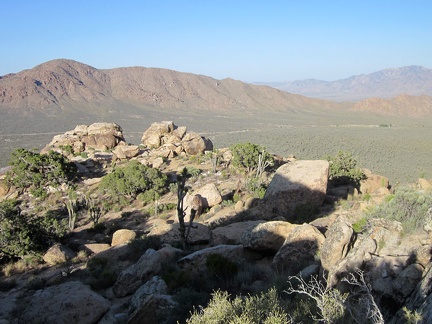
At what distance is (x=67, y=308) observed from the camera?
659 centimetres

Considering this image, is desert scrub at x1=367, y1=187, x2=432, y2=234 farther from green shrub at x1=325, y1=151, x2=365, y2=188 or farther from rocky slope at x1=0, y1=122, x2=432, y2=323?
green shrub at x1=325, y1=151, x2=365, y2=188

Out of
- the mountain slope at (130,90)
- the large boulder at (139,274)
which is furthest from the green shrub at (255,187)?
the mountain slope at (130,90)

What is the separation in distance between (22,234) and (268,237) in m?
8.86

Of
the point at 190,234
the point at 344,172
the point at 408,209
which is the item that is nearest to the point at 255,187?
the point at 344,172

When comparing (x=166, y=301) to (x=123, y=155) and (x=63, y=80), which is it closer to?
(x=123, y=155)

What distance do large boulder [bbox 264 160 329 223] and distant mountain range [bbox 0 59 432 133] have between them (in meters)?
72.3

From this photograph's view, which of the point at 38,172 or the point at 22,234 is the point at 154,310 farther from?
the point at 38,172

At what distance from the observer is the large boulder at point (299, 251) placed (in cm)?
721

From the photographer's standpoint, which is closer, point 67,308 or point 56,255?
point 67,308

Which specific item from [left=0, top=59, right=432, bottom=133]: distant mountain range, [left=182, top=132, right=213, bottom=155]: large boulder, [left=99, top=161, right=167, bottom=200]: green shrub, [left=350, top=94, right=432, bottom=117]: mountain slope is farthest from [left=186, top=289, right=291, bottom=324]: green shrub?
[left=350, top=94, right=432, bottom=117]: mountain slope

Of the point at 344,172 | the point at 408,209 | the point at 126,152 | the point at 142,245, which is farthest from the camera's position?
the point at 126,152

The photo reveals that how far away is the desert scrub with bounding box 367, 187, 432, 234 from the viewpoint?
6.25m

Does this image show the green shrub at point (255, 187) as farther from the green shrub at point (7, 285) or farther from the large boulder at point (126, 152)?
the large boulder at point (126, 152)

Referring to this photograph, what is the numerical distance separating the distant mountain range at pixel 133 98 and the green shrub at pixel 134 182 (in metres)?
61.9
